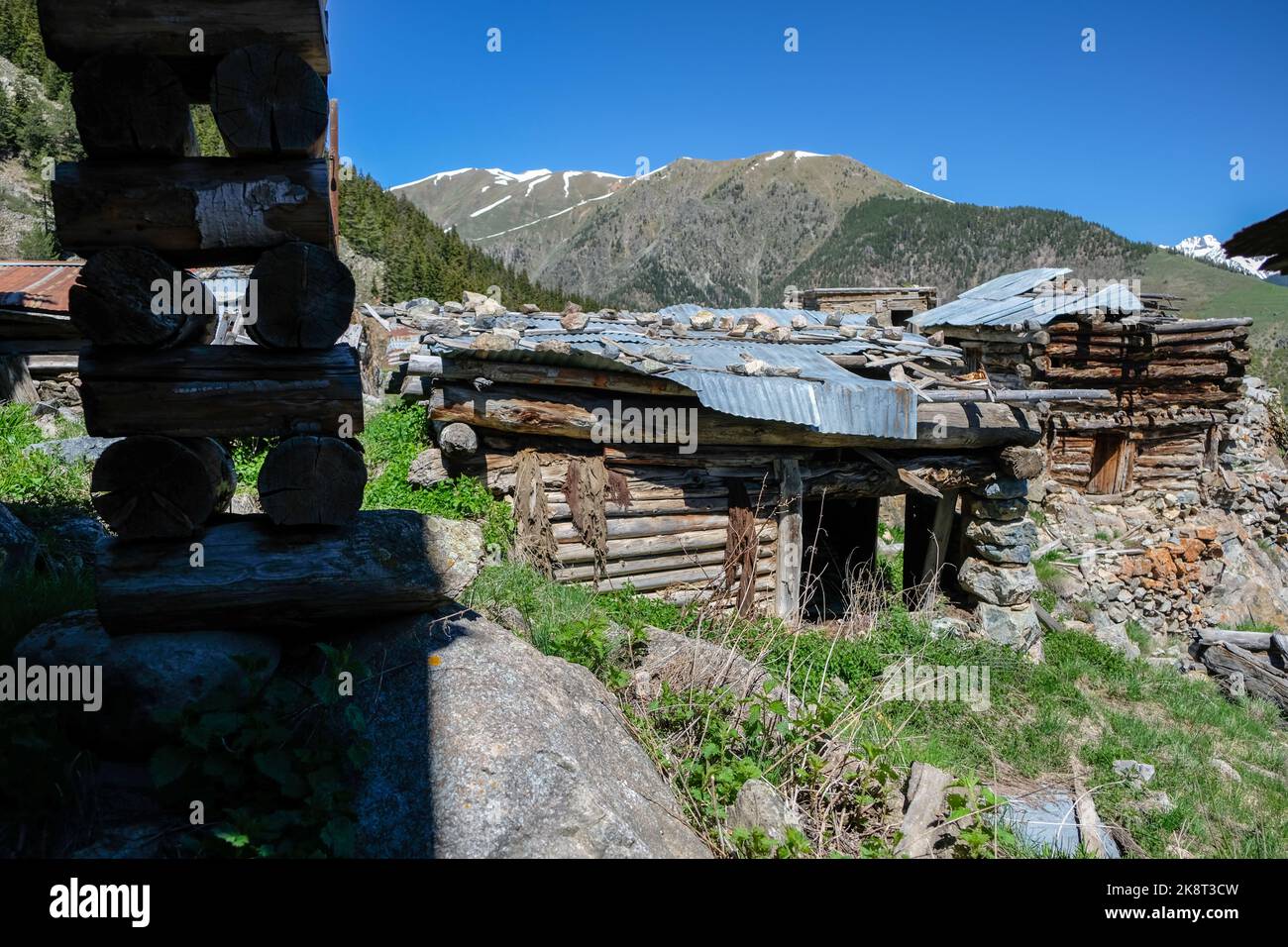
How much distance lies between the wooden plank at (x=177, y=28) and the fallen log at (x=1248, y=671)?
13.9 m

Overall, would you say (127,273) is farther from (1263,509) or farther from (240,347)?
(1263,509)

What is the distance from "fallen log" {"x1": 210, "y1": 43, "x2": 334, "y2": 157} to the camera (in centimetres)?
313

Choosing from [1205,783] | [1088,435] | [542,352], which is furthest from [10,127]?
[1205,783]

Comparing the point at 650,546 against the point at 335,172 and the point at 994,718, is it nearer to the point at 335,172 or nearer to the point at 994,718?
the point at 994,718

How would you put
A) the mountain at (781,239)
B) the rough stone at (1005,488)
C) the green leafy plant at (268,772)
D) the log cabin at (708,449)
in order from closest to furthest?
1. the green leafy plant at (268,772)
2. the log cabin at (708,449)
3. the rough stone at (1005,488)
4. the mountain at (781,239)

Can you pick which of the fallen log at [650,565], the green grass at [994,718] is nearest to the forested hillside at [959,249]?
the green grass at [994,718]

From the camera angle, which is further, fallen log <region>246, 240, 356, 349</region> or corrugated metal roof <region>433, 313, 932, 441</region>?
corrugated metal roof <region>433, 313, 932, 441</region>

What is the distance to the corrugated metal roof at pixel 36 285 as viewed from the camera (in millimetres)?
10891

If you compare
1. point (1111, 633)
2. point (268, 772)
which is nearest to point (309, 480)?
point (268, 772)

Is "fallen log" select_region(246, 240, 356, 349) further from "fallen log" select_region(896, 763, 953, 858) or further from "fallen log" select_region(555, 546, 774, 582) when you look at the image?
"fallen log" select_region(555, 546, 774, 582)

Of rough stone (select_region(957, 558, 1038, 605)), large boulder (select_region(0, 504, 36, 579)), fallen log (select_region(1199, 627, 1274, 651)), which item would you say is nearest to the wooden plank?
large boulder (select_region(0, 504, 36, 579))

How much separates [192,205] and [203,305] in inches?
17.7

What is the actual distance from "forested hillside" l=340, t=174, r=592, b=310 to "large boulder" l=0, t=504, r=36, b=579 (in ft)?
127

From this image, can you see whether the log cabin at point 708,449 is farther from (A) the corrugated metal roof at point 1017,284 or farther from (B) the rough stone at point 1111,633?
Answer: (A) the corrugated metal roof at point 1017,284
